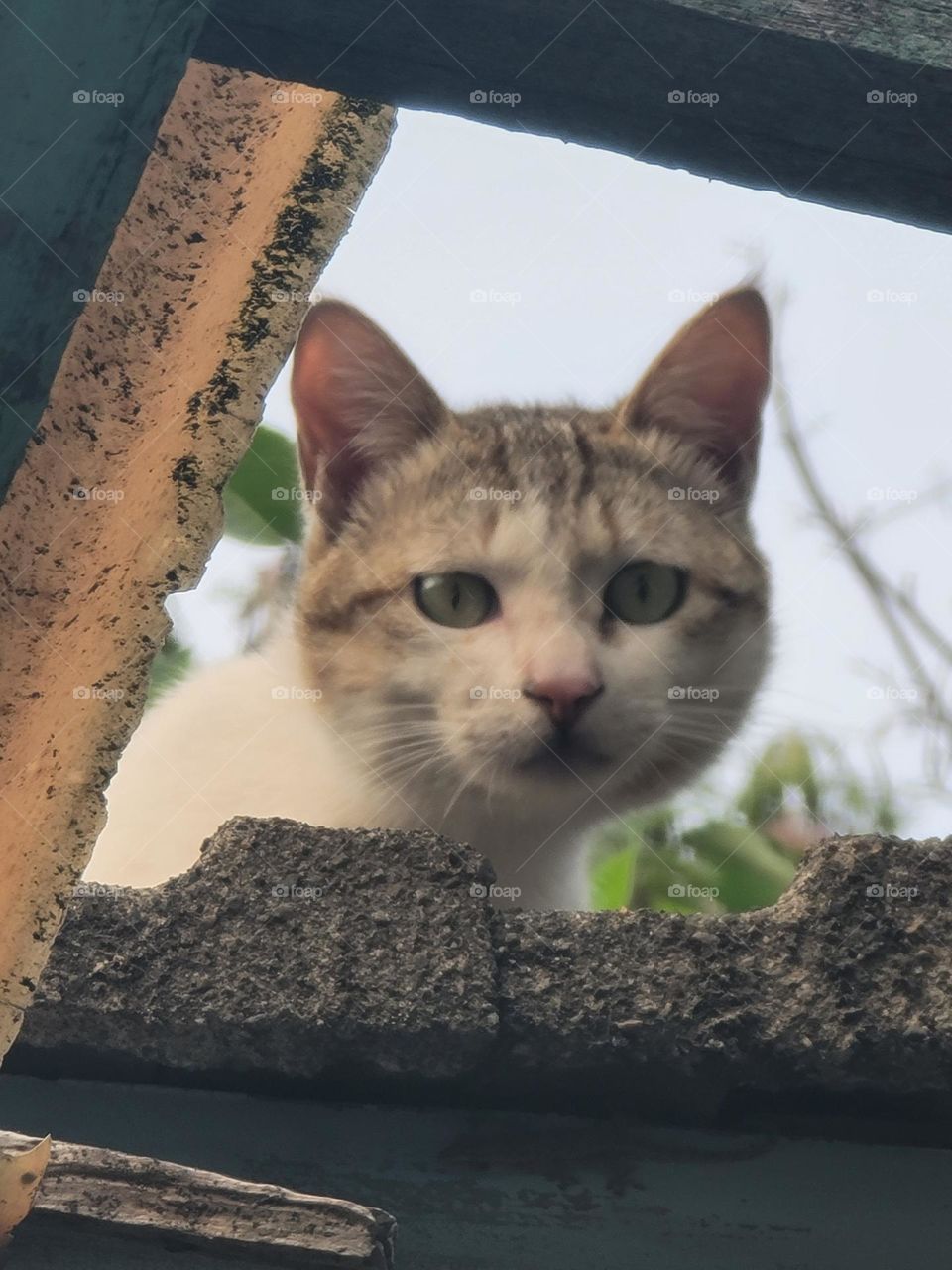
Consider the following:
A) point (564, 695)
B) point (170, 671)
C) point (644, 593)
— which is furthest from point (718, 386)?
point (170, 671)

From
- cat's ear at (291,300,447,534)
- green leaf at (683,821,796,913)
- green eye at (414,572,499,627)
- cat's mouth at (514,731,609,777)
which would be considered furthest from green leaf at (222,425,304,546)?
green leaf at (683,821,796,913)

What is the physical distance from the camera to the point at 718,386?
255 centimetres

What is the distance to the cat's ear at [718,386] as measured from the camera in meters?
2.49

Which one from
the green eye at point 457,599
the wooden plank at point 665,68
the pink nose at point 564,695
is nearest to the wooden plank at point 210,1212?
the wooden plank at point 665,68

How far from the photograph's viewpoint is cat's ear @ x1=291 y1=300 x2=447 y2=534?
2.45 m

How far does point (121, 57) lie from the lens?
993mm

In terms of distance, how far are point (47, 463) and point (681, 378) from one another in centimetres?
174

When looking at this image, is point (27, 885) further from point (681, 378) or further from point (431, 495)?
point (681, 378)

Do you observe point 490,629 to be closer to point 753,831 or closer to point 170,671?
point 753,831

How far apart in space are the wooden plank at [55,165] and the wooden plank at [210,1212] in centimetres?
51

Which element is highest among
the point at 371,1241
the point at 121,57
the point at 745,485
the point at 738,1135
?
the point at 745,485

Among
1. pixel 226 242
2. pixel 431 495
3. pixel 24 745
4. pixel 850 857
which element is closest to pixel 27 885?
pixel 24 745

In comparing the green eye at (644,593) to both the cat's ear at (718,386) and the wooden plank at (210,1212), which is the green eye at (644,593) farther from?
the wooden plank at (210,1212)

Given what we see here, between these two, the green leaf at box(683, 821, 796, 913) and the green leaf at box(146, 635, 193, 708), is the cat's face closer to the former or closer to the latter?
the green leaf at box(683, 821, 796, 913)
